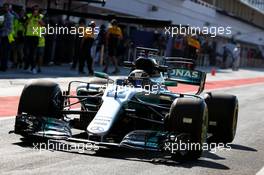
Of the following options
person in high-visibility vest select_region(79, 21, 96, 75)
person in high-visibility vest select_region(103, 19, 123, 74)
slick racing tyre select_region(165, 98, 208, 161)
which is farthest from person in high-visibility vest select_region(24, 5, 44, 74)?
slick racing tyre select_region(165, 98, 208, 161)

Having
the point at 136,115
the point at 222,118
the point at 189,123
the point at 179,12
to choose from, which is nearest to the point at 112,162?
the point at 189,123

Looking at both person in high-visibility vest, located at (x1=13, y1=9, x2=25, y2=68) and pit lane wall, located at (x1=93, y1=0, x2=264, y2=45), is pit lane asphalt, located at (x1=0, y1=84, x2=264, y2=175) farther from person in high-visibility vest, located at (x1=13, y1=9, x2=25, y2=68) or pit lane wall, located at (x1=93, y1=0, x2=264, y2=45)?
pit lane wall, located at (x1=93, y1=0, x2=264, y2=45)

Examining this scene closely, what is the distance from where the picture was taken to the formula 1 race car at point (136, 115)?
25.2 ft

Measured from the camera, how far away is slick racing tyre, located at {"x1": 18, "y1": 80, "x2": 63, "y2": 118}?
8.31 metres

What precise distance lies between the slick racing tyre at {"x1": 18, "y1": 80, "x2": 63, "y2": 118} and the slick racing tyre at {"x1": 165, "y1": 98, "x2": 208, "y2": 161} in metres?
1.52

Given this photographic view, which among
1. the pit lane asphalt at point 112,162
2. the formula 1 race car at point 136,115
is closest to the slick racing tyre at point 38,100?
the formula 1 race car at point 136,115

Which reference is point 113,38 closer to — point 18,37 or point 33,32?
point 18,37

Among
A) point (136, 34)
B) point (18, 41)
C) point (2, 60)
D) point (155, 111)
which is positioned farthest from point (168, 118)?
point (136, 34)

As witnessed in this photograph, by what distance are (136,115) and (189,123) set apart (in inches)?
36.4

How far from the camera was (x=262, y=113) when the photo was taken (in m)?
14.8

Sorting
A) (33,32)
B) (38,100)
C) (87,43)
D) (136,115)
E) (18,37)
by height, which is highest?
(33,32)

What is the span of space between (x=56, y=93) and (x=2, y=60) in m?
9.74

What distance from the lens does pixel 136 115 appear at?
27.8 ft

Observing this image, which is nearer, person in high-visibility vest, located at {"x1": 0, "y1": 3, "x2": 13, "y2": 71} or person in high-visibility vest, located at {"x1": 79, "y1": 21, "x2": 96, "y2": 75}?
person in high-visibility vest, located at {"x1": 0, "y1": 3, "x2": 13, "y2": 71}
